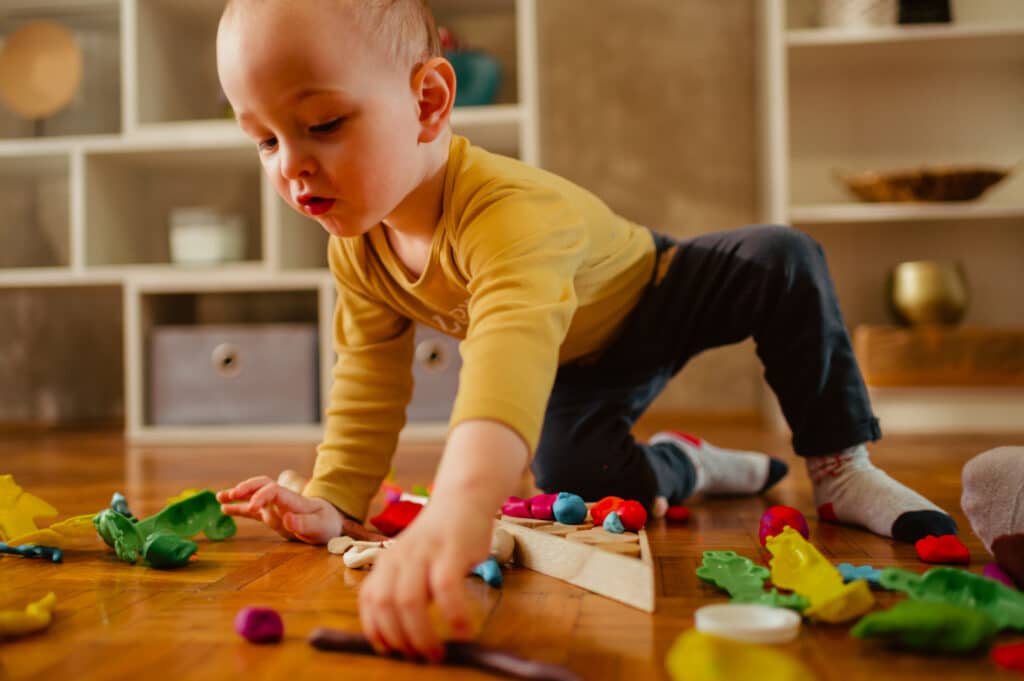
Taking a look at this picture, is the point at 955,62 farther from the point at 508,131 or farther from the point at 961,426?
the point at 508,131

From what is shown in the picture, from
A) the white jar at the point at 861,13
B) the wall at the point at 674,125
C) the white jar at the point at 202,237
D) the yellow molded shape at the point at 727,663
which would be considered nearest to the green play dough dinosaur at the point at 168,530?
the yellow molded shape at the point at 727,663

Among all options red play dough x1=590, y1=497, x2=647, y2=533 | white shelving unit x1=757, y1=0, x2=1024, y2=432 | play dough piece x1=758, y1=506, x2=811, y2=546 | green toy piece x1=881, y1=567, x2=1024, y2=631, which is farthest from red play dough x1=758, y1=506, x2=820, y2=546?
white shelving unit x1=757, y1=0, x2=1024, y2=432

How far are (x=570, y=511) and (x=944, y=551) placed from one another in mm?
286

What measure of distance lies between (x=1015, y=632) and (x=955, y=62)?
1.92m

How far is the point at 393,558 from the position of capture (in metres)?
0.53

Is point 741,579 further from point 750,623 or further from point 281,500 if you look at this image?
point 281,500

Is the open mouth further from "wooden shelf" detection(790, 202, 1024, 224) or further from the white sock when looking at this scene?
"wooden shelf" detection(790, 202, 1024, 224)

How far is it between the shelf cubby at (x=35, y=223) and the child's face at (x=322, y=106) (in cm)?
192

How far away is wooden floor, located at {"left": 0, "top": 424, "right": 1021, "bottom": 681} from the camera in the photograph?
0.53 meters

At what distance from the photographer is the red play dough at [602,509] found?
2.79 feet

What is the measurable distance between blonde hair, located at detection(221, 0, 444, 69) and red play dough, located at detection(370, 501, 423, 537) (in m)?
0.40

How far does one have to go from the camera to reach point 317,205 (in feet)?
2.48

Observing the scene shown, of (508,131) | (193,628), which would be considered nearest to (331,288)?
(508,131)

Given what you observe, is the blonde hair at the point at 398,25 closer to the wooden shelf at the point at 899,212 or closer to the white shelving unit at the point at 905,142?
the wooden shelf at the point at 899,212
